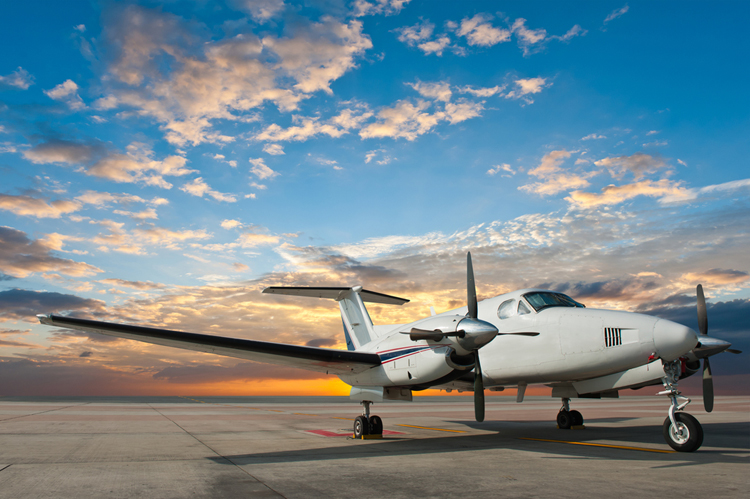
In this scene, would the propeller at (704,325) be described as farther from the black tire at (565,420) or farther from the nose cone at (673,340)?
the black tire at (565,420)

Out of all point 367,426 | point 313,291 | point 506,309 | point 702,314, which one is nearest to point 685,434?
point 702,314

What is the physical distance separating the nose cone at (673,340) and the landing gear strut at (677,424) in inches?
20.5

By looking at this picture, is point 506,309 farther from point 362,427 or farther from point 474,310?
point 362,427

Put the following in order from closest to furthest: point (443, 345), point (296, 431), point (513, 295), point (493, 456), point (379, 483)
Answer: point (379, 483) < point (493, 456) < point (443, 345) < point (513, 295) < point (296, 431)

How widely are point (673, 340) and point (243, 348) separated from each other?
878 cm

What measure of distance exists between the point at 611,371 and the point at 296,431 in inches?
369

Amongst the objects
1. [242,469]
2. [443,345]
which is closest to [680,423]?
[443,345]

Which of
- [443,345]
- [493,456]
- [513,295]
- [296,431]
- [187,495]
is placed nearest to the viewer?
[187,495]

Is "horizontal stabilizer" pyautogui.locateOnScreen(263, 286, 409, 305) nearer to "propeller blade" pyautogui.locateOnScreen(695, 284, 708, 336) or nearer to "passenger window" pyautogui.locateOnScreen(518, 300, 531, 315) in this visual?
"passenger window" pyautogui.locateOnScreen(518, 300, 531, 315)

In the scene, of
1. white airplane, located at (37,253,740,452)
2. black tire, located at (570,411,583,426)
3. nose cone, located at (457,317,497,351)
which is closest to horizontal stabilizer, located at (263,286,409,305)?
white airplane, located at (37,253,740,452)

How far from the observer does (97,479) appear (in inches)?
263

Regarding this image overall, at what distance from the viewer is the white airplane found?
29.2 feet

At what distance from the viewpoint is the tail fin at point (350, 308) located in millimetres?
15633

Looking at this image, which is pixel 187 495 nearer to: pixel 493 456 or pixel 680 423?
pixel 493 456
